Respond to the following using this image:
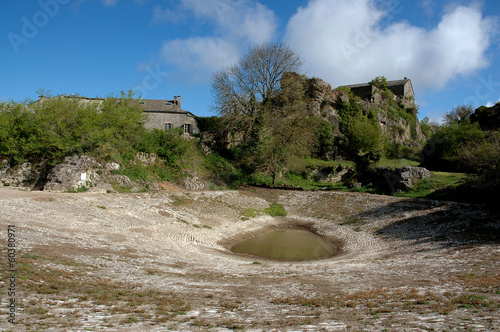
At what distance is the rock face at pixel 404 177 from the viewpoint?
31047 mm

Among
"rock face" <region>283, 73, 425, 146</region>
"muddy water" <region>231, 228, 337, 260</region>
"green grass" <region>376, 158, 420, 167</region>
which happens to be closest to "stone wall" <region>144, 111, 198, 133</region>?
"rock face" <region>283, 73, 425, 146</region>

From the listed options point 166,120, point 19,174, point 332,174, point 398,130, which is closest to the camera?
point 19,174

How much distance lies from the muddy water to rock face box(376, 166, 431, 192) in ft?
37.9

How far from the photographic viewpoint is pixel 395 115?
55.3 meters

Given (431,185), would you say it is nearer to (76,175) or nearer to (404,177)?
(404,177)

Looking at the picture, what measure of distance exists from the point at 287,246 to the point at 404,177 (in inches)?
624

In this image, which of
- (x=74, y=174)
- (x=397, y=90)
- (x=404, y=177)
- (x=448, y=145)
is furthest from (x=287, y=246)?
(x=397, y=90)

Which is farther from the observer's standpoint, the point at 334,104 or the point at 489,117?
the point at 334,104

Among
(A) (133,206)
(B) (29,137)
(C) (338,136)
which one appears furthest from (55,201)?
(C) (338,136)

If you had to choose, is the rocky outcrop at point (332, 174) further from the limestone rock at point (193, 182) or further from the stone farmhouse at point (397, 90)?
the stone farmhouse at point (397, 90)

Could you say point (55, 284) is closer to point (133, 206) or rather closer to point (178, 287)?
point (178, 287)

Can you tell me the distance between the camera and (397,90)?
6400cm

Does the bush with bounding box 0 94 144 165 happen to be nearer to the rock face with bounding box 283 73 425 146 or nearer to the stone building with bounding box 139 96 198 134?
the stone building with bounding box 139 96 198 134

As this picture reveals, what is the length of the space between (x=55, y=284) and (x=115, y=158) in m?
22.9
